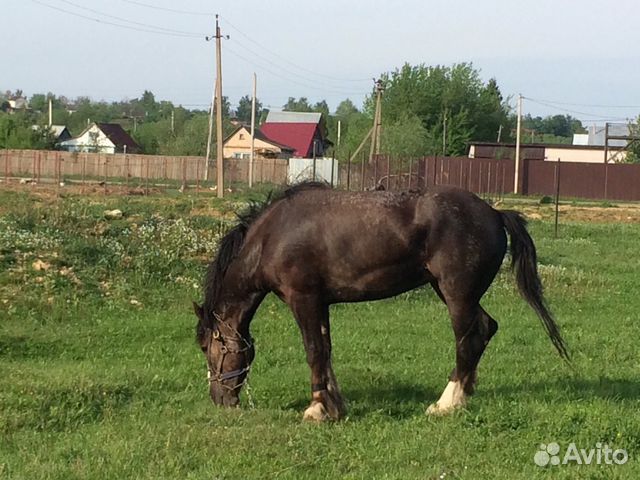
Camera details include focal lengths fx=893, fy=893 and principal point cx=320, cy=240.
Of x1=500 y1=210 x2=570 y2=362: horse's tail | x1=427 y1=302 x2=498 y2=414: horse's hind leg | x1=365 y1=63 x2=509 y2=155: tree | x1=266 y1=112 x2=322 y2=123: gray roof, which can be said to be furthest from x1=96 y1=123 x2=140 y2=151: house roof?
x1=427 y1=302 x2=498 y2=414: horse's hind leg

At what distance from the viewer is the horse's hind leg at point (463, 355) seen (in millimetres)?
7195

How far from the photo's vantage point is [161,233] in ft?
53.7

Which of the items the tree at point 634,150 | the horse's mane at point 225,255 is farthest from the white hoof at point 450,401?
the tree at point 634,150

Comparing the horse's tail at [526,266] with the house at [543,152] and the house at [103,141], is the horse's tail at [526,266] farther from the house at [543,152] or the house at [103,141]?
the house at [103,141]

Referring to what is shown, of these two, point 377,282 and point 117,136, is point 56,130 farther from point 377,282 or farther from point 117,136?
point 377,282

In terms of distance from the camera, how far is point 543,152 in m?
66.2

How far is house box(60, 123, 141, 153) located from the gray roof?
16.1 meters

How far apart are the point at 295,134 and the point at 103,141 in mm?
20981

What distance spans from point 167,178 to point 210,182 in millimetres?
5292

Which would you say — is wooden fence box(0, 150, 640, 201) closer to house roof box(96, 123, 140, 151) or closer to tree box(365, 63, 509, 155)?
tree box(365, 63, 509, 155)

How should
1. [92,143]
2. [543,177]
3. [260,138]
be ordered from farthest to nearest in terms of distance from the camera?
[92,143] < [260,138] < [543,177]

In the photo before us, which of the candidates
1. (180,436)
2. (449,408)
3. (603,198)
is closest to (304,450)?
(180,436)

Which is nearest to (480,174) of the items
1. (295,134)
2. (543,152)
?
(543,152)

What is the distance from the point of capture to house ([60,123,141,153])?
297ft
